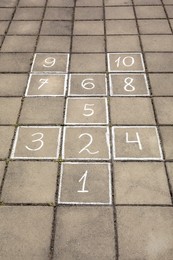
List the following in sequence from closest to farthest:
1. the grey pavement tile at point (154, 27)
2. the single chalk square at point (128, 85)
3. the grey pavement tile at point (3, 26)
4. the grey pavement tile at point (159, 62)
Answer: the single chalk square at point (128, 85), the grey pavement tile at point (159, 62), the grey pavement tile at point (154, 27), the grey pavement tile at point (3, 26)

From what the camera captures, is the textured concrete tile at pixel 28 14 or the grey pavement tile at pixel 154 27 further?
the textured concrete tile at pixel 28 14

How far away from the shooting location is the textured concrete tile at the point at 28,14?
7328 millimetres

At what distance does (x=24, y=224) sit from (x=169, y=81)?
3377mm

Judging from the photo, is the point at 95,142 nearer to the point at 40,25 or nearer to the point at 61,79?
the point at 61,79

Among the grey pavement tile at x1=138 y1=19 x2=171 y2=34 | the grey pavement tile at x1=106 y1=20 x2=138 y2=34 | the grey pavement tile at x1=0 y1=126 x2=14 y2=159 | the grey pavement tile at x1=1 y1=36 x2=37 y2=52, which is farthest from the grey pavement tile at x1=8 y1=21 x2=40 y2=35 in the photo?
the grey pavement tile at x1=0 y1=126 x2=14 y2=159

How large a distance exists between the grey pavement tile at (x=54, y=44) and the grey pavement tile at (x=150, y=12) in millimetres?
1909

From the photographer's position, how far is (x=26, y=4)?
310 inches

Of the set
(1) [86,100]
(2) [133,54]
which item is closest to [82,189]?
(1) [86,100]

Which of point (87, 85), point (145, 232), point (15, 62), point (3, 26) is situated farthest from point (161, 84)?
point (3, 26)

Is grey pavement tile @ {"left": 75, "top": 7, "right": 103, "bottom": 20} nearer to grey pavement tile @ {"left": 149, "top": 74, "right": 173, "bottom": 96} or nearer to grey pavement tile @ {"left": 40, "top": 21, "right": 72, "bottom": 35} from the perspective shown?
grey pavement tile @ {"left": 40, "top": 21, "right": 72, "bottom": 35}

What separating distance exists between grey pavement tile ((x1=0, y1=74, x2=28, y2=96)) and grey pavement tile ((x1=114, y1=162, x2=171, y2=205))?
220cm

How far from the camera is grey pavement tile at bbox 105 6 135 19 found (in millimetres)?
7298

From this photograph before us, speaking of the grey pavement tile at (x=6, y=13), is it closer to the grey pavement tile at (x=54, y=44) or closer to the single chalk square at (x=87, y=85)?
the grey pavement tile at (x=54, y=44)

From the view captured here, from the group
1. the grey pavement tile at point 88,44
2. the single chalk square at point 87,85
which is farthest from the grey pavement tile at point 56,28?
the single chalk square at point 87,85
